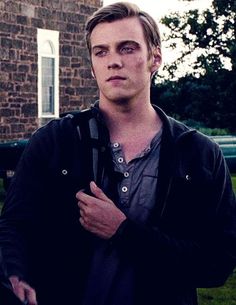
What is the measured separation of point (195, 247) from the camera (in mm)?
2271

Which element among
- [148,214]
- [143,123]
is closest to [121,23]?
[143,123]

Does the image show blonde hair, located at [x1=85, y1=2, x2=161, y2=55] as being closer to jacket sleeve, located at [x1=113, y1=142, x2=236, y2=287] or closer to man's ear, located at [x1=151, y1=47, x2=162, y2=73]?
man's ear, located at [x1=151, y1=47, x2=162, y2=73]

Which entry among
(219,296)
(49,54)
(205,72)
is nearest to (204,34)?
(205,72)

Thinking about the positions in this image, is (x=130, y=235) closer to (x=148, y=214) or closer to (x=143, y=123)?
(x=148, y=214)

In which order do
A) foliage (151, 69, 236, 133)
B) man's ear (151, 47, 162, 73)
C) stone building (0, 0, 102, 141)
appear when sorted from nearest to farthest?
man's ear (151, 47, 162, 73) → stone building (0, 0, 102, 141) → foliage (151, 69, 236, 133)

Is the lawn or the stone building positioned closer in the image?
the lawn

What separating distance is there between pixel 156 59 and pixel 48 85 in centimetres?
1666

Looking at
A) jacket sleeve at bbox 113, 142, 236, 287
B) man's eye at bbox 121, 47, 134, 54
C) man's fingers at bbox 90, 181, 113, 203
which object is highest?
man's eye at bbox 121, 47, 134, 54

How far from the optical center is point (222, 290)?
653 cm

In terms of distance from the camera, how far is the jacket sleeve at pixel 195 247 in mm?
2225

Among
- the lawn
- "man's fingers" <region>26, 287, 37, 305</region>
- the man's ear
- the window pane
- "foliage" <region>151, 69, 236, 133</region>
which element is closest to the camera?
"man's fingers" <region>26, 287, 37, 305</region>

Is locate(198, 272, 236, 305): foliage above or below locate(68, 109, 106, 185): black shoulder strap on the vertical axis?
below

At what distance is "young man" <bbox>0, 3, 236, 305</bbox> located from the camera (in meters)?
2.23

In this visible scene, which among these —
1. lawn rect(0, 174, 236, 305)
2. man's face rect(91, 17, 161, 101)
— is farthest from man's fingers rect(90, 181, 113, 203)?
lawn rect(0, 174, 236, 305)
